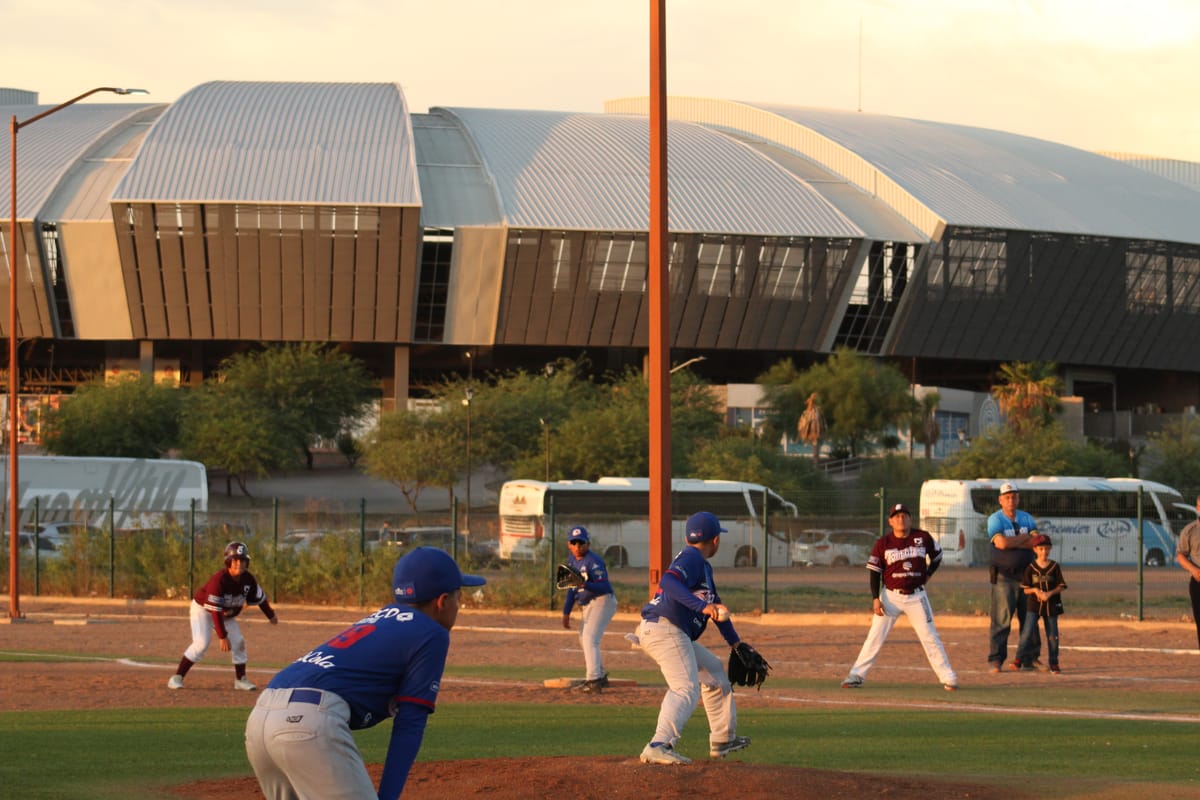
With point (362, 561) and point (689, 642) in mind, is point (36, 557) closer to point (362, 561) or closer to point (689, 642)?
point (362, 561)

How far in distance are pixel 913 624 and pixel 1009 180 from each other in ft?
248

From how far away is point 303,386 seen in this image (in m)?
74.9

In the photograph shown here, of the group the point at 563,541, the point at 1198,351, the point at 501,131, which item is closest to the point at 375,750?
the point at 563,541

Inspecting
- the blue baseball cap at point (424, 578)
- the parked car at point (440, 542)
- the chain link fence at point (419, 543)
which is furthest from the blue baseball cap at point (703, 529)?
the parked car at point (440, 542)

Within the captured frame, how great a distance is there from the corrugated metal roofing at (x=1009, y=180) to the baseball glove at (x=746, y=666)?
7123 centimetres

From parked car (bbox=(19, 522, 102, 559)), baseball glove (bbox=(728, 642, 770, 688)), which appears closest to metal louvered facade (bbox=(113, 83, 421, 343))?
parked car (bbox=(19, 522, 102, 559))

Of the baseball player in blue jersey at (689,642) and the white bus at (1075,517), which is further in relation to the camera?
the white bus at (1075,517)

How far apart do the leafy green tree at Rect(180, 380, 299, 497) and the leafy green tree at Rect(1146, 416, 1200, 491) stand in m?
39.6

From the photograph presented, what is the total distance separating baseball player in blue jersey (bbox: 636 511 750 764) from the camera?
999 cm

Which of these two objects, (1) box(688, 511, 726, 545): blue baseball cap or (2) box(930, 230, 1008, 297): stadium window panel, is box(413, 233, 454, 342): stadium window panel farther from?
(1) box(688, 511, 726, 545): blue baseball cap

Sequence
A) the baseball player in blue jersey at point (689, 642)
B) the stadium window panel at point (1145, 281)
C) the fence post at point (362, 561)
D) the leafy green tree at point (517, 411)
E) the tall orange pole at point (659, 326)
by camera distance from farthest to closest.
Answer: the stadium window panel at point (1145, 281) < the leafy green tree at point (517, 411) < the fence post at point (362, 561) < the tall orange pole at point (659, 326) < the baseball player in blue jersey at point (689, 642)

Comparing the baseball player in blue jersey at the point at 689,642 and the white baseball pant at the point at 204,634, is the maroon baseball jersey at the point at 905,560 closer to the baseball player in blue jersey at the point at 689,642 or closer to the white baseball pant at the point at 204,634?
the baseball player in blue jersey at the point at 689,642

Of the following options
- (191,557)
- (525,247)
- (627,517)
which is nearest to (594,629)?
(191,557)

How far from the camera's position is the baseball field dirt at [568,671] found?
31.2ft
